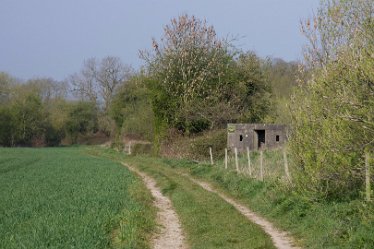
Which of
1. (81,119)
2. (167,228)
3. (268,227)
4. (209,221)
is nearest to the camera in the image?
(268,227)

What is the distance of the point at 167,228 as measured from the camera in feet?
45.6

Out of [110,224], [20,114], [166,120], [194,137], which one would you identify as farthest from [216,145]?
[20,114]

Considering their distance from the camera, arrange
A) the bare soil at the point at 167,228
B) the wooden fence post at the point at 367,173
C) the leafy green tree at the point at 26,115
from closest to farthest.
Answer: the wooden fence post at the point at 367,173 → the bare soil at the point at 167,228 → the leafy green tree at the point at 26,115

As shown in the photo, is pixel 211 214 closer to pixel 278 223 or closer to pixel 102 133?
pixel 278 223

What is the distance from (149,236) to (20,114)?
82005mm

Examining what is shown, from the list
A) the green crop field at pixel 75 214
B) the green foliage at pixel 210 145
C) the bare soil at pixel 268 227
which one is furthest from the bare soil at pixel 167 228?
the green foliage at pixel 210 145

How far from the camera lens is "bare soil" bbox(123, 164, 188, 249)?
12.0m

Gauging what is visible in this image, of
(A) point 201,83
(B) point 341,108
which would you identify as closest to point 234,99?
(A) point 201,83

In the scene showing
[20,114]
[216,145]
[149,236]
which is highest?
[20,114]

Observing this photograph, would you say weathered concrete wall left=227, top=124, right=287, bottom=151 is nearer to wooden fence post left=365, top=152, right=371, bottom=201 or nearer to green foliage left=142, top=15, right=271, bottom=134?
green foliage left=142, top=15, right=271, bottom=134

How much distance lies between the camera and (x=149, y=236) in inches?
502

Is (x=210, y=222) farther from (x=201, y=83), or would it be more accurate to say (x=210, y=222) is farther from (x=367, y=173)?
(x=201, y=83)

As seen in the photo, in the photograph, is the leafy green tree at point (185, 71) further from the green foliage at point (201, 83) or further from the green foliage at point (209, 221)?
the green foliage at point (209, 221)

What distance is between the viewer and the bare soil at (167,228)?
11969 millimetres
